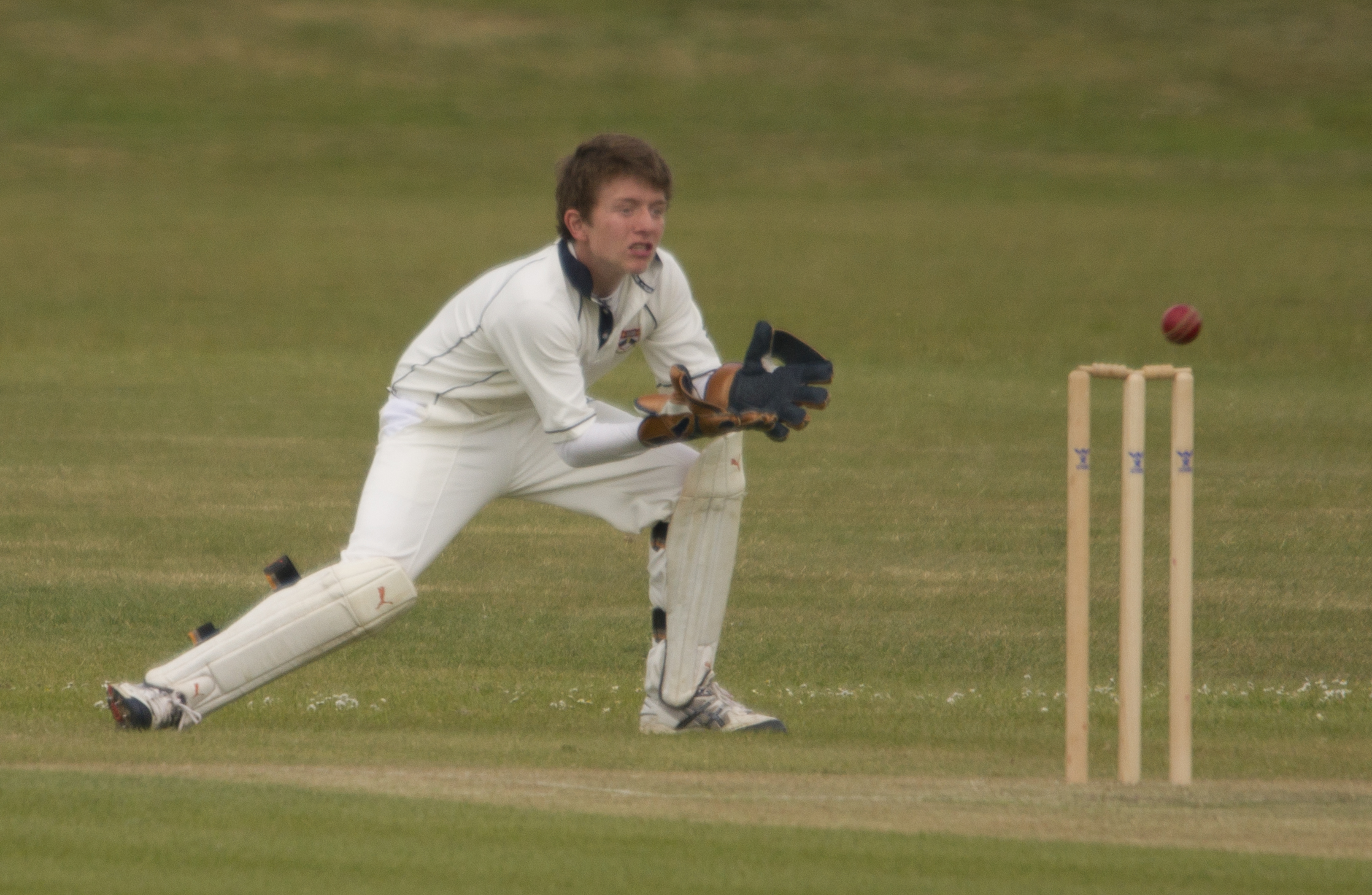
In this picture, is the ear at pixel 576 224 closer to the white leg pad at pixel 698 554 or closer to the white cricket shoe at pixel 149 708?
the white leg pad at pixel 698 554

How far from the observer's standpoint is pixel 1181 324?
227 inches

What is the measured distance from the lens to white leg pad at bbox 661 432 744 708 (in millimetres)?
6473

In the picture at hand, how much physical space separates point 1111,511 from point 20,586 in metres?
5.76

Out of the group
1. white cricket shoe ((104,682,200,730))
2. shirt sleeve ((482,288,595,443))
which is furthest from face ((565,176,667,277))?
white cricket shoe ((104,682,200,730))

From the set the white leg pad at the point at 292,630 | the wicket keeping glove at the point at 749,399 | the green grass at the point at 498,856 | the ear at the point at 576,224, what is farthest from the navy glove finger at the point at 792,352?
the green grass at the point at 498,856

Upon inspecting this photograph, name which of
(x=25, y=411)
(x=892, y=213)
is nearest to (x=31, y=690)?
(x=25, y=411)

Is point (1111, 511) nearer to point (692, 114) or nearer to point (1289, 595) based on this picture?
point (1289, 595)

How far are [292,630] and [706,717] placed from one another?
120 centimetres

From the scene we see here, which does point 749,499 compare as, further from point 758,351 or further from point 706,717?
point 758,351

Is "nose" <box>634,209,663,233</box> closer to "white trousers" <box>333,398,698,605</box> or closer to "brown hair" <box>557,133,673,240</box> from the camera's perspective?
"brown hair" <box>557,133,673,240</box>

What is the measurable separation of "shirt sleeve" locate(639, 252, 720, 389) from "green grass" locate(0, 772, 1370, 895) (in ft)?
6.31

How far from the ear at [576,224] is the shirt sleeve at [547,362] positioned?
22 cm

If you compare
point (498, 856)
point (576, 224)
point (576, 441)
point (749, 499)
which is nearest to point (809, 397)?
point (576, 441)

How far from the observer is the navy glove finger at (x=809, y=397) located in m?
6.02
